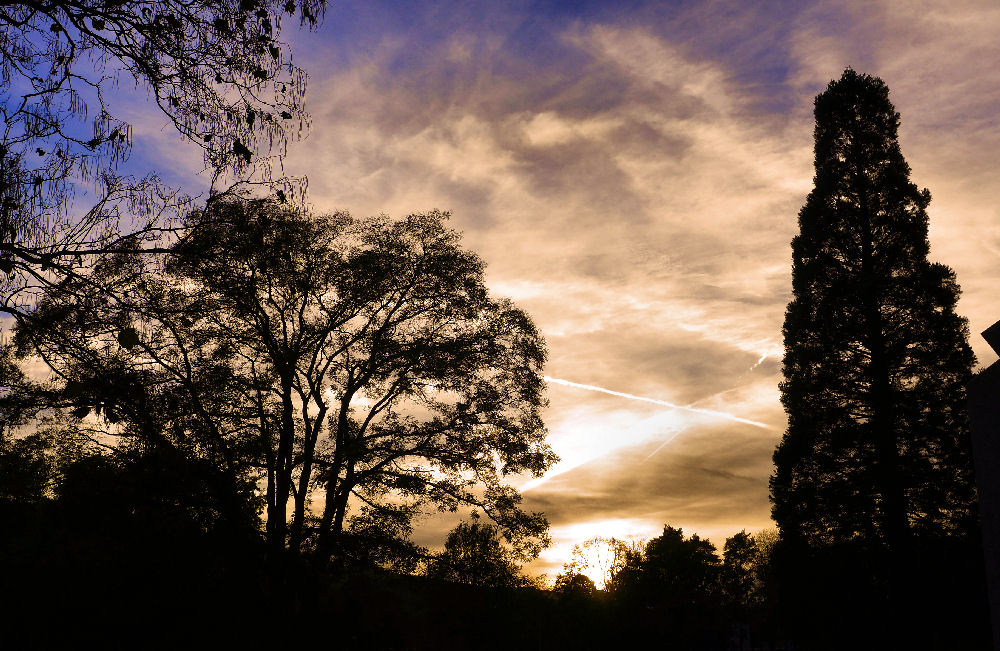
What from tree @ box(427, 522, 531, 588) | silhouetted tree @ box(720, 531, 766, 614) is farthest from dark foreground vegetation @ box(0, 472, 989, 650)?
silhouetted tree @ box(720, 531, 766, 614)

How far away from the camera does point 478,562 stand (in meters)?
20.1

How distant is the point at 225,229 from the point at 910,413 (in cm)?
2537

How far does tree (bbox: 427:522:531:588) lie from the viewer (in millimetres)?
19875

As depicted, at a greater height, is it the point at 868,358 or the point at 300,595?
the point at 868,358

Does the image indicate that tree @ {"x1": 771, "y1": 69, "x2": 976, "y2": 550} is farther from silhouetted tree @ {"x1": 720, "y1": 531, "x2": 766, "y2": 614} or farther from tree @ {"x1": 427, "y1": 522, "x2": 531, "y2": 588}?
silhouetted tree @ {"x1": 720, "y1": 531, "x2": 766, "y2": 614}

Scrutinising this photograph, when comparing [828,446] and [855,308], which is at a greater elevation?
[855,308]

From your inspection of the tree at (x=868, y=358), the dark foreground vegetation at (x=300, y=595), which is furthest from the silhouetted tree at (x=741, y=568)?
the tree at (x=868, y=358)

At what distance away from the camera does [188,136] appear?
6.69 m

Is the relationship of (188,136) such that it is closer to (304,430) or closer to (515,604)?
(304,430)

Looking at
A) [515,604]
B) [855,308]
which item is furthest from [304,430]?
[855,308]

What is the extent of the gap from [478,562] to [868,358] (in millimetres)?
16555

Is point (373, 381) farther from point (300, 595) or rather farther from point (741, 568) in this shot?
point (741, 568)

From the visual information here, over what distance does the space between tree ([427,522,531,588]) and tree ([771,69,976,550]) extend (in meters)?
12.0

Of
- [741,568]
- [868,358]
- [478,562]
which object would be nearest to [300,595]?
[478,562]
